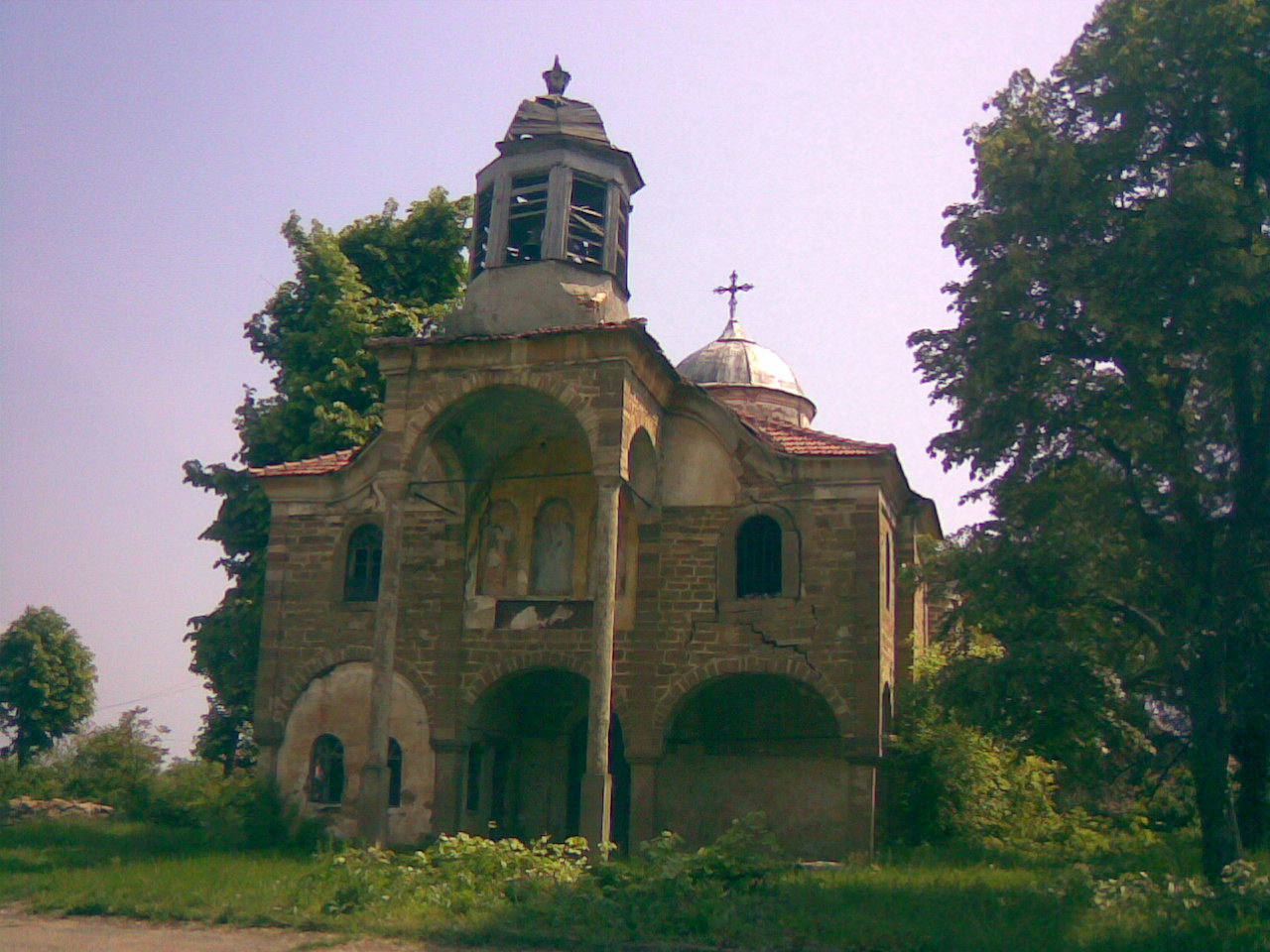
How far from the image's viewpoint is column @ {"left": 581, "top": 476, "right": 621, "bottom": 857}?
611 inches

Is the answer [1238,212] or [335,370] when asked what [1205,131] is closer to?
[1238,212]

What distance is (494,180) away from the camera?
752 inches

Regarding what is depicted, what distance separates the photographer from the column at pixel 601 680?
15.5 metres

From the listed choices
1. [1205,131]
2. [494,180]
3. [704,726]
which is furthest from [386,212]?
[1205,131]

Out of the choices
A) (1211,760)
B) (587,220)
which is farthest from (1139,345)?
(587,220)

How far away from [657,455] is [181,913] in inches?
360

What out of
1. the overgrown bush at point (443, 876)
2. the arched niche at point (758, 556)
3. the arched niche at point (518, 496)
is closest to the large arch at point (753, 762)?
the arched niche at point (758, 556)

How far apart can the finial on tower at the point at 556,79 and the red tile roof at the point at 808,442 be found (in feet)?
19.1

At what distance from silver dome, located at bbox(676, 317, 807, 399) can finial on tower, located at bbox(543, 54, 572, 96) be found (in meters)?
9.10

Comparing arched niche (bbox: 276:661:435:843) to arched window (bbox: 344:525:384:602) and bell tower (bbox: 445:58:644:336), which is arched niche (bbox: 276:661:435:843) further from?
bell tower (bbox: 445:58:644:336)

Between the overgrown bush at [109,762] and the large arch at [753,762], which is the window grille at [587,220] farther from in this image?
the overgrown bush at [109,762]

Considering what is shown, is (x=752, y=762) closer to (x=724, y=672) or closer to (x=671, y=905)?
(x=724, y=672)

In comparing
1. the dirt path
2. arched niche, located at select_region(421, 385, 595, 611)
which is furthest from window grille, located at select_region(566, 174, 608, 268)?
the dirt path

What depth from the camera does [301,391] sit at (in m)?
24.8
